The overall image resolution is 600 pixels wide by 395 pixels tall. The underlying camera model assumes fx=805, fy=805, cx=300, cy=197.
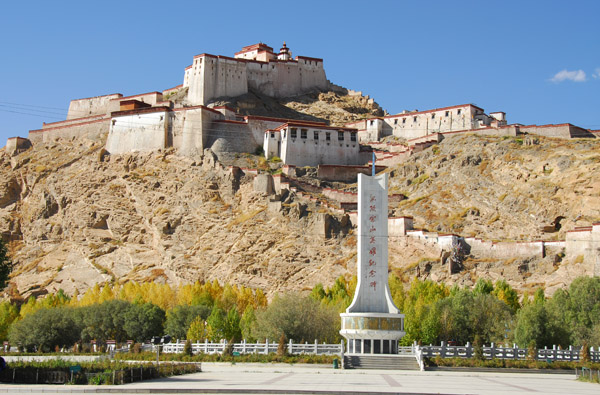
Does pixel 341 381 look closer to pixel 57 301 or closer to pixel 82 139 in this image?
pixel 57 301

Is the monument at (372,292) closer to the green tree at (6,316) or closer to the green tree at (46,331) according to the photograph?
the green tree at (46,331)

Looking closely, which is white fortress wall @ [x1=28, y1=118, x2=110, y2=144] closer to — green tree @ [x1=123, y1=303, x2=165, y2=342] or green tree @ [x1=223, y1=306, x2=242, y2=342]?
green tree @ [x1=123, y1=303, x2=165, y2=342]

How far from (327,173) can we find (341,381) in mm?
48709

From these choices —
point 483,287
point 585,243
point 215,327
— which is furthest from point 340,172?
point 215,327

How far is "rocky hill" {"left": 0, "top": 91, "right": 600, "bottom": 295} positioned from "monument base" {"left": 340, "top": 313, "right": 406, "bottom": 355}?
1964cm

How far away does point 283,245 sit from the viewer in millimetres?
69000

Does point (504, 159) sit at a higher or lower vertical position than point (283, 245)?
higher

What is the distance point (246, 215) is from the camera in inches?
2859

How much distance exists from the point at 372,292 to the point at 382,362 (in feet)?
14.4

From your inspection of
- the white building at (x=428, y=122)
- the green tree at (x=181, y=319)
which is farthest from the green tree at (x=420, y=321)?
the white building at (x=428, y=122)

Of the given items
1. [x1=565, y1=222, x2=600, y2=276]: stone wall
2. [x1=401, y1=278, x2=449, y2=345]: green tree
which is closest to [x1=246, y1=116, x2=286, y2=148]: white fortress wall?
[x1=401, y1=278, x2=449, y2=345]: green tree

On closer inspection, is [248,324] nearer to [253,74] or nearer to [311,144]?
[311,144]

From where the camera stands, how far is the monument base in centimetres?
4194

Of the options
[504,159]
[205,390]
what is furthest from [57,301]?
[205,390]
